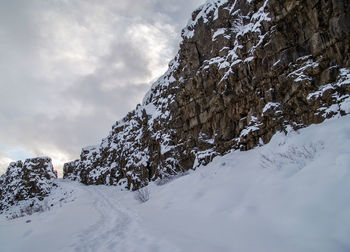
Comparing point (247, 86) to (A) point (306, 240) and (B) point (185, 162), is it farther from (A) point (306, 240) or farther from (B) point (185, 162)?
(A) point (306, 240)

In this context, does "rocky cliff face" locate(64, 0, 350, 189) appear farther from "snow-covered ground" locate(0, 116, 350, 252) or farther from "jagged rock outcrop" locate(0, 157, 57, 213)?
"jagged rock outcrop" locate(0, 157, 57, 213)

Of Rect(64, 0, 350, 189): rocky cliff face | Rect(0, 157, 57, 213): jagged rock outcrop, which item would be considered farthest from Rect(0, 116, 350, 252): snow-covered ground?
Rect(0, 157, 57, 213): jagged rock outcrop

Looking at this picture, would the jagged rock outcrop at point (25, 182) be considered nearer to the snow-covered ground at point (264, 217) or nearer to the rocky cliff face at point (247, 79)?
the rocky cliff face at point (247, 79)

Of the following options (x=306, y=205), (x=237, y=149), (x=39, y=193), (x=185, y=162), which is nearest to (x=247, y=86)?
(x=237, y=149)

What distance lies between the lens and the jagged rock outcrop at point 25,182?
5134cm

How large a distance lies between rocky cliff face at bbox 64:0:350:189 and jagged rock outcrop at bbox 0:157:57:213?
37.2 metres

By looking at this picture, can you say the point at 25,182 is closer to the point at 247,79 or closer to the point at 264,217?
the point at 247,79

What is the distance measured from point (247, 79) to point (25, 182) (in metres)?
60.7

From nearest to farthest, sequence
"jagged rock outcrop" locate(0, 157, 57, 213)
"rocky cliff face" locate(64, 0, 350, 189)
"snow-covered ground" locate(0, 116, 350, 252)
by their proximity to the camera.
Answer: "snow-covered ground" locate(0, 116, 350, 252)
"rocky cliff face" locate(64, 0, 350, 189)
"jagged rock outcrop" locate(0, 157, 57, 213)

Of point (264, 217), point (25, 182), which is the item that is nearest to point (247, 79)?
point (264, 217)

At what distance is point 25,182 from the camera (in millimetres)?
52625

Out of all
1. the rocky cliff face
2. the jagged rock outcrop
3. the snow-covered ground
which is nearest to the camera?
the snow-covered ground

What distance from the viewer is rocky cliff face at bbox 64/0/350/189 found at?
10359 millimetres

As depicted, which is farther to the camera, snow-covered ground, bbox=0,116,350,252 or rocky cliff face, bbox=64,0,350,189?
rocky cliff face, bbox=64,0,350,189
